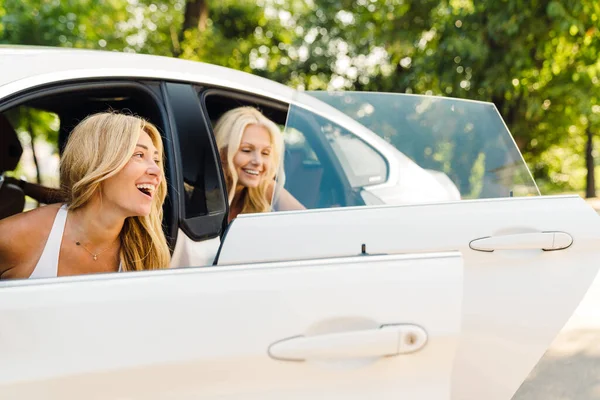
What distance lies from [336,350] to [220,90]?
125 centimetres

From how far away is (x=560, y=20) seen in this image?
9.58 meters

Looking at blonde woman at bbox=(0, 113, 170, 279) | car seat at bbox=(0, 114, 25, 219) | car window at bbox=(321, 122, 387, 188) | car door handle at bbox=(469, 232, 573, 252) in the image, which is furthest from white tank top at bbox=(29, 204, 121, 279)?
car seat at bbox=(0, 114, 25, 219)

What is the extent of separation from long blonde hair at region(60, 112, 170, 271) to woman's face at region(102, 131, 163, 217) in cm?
3

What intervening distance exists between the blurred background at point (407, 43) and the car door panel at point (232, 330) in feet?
23.2

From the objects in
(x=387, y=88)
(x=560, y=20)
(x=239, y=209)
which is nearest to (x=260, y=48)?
(x=387, y=88)

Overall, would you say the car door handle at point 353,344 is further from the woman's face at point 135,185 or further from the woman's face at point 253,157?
the woman's face at point 253,157

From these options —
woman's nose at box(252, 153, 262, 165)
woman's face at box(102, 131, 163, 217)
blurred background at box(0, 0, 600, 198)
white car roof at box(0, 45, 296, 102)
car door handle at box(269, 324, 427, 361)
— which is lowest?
car door handle at box(269, 324, 427, 361)

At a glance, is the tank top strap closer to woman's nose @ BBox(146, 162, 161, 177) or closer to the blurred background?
woman's nose @ BBox(146, 162, 161, 177)

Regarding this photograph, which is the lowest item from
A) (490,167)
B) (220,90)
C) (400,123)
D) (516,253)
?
(516,253)

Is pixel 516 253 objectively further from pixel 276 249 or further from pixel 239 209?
pixel 239 209

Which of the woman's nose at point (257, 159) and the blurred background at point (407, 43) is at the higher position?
the blurred background at point (407, 43)

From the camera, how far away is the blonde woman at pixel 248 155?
8.12 ft

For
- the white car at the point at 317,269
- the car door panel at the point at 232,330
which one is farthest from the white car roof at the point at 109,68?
the car door panel at the point at 232,330

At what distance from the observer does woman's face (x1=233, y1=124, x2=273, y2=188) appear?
2512 millimetres
